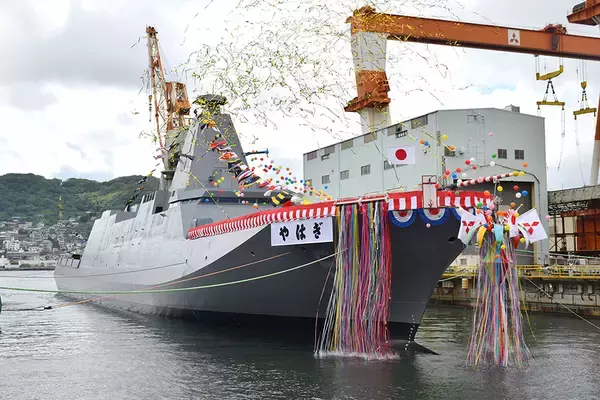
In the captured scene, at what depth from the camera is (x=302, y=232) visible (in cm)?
1391

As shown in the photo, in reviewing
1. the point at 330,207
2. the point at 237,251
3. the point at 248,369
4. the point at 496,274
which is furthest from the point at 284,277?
the point at 496,274

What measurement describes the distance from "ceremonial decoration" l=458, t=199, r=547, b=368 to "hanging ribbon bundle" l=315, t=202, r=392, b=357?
165 cm

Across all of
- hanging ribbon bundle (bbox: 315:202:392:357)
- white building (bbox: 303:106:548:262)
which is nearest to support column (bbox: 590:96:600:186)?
white building (bbox: 303:106:548:262)

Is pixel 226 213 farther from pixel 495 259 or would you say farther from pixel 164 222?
pixel 495 259

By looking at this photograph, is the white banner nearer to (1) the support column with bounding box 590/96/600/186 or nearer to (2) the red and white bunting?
(2) the red and white bunting

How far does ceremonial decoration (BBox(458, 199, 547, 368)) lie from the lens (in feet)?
38.9

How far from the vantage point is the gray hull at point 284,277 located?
13.4 metres

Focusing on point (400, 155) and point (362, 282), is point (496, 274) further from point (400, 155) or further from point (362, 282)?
point (400, 155)

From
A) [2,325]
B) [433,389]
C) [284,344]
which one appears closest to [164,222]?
[2,325]

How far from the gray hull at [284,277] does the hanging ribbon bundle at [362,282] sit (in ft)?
2.34

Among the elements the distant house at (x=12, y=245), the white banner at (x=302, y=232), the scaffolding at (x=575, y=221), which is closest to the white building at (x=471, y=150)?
the scaffolding at (x=575, y=221)

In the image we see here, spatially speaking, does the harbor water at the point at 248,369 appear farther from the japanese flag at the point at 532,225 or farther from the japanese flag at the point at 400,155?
the japanese flag at the point at 400,155

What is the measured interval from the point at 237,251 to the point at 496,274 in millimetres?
6583

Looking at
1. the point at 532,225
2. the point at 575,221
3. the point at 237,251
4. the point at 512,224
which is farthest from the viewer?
the point at 575,221
